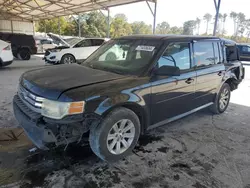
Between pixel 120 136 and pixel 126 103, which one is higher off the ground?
pixel 126 103

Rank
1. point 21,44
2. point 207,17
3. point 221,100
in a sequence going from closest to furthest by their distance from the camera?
point 221,100 < point 21,44 < point 207,17

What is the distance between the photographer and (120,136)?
2.81m

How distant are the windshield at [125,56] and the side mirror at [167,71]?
206mm

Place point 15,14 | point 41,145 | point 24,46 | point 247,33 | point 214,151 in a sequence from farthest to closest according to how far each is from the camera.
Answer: point 247,33 < point 15,14 < point 24,46 < point 214,151 < point 41,145

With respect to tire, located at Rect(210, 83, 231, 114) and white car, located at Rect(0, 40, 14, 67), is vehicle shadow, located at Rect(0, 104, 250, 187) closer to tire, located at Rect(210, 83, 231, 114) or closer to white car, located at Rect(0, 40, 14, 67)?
tire, located at Rect(210, 83, 231, 114)

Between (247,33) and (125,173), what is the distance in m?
42.7

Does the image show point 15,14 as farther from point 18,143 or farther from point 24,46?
point 18,143

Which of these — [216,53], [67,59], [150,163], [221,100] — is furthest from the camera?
[67,59]

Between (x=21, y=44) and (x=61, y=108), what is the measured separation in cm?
1309

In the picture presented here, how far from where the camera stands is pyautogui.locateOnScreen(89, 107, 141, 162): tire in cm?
255

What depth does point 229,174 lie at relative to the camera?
2.64 metres

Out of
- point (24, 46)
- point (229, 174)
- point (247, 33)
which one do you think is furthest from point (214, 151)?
point (247, 33)

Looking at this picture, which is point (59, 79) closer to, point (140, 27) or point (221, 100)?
point (221, 100)

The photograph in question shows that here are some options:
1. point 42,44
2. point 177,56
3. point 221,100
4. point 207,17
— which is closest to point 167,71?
point 177,56
